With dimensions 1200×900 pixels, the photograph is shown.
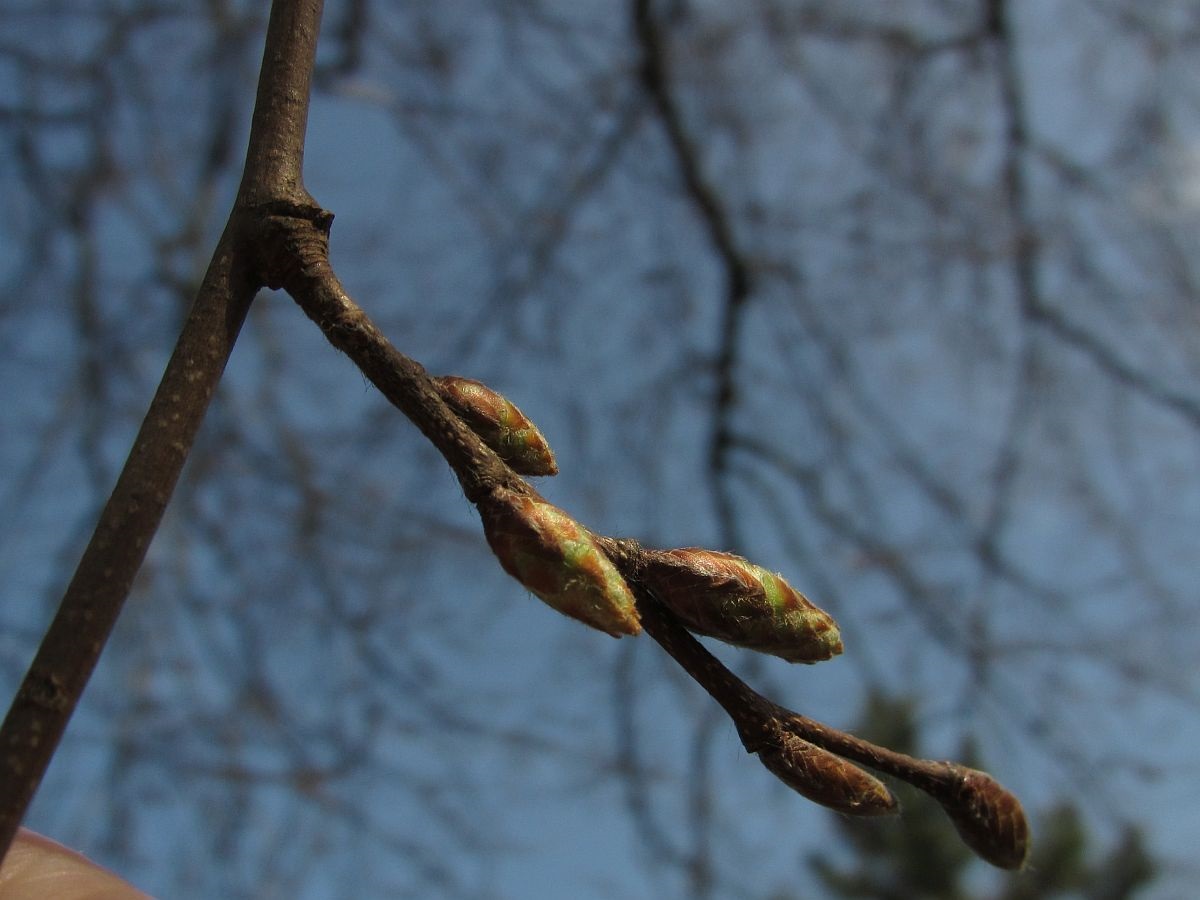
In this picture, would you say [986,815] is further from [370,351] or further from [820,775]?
[370,351]

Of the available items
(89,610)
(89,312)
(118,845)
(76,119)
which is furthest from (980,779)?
(76,119)

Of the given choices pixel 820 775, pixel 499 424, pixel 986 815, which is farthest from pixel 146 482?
pixel 986 815

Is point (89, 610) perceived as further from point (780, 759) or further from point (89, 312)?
point (89, 312)

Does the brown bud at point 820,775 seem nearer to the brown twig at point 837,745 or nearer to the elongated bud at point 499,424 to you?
the brown twig at point 837,745

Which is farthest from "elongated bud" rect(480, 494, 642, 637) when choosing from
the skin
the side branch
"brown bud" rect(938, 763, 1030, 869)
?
the skin

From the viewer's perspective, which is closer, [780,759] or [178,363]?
[178,363]

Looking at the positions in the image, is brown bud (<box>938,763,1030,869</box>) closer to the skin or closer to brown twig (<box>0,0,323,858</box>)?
brown twig (<box>0,0,323,858</box>)
